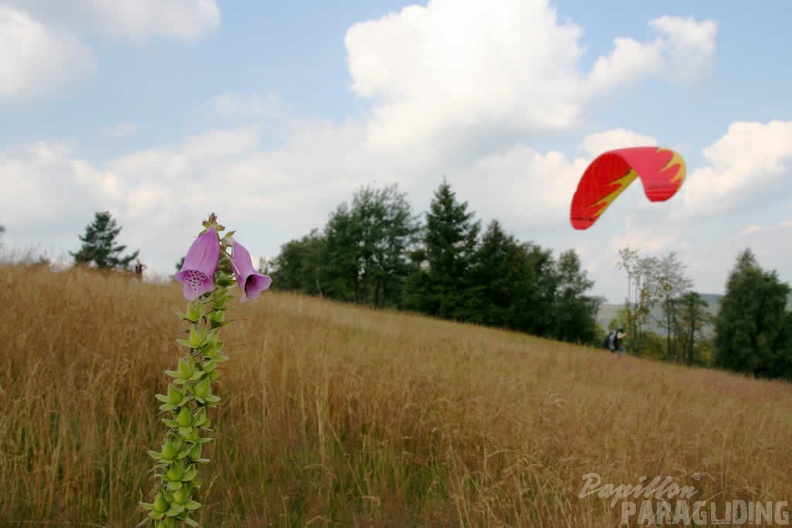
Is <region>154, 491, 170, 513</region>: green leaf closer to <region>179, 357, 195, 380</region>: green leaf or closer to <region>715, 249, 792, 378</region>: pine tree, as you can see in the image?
<region>179, 357, 195, 380</region>: green leaf

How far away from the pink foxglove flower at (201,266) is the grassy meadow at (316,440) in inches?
57.2

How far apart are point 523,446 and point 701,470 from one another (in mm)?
1511

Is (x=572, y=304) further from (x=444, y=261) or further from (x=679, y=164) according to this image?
(x=679, y=164)

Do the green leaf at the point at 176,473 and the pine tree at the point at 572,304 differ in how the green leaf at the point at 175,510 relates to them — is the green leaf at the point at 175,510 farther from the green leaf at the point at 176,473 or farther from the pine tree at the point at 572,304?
the pine tree at the point at 572,304

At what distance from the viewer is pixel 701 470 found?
11.3 ft

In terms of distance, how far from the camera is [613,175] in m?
12.6

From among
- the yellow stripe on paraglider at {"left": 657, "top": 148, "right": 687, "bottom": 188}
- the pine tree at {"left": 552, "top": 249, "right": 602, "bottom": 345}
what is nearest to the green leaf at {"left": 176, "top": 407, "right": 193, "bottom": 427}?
the yellow stripe on paraglider at {"left": 657, "top": 148, "right": 687, "bottom": 188}

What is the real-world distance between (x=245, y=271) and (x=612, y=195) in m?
14.2

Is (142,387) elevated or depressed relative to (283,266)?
depressed

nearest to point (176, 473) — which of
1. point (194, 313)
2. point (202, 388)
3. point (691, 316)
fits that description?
point (202, 388)

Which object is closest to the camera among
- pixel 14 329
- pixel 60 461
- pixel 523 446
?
pixel 60 461

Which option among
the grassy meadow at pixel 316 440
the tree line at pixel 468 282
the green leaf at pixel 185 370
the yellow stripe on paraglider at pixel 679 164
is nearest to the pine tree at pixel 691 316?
the tree line at pixel 468 282

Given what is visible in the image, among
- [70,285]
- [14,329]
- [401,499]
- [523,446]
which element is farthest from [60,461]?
[70,285]

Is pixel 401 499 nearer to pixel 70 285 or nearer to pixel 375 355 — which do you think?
pixel 375 355
